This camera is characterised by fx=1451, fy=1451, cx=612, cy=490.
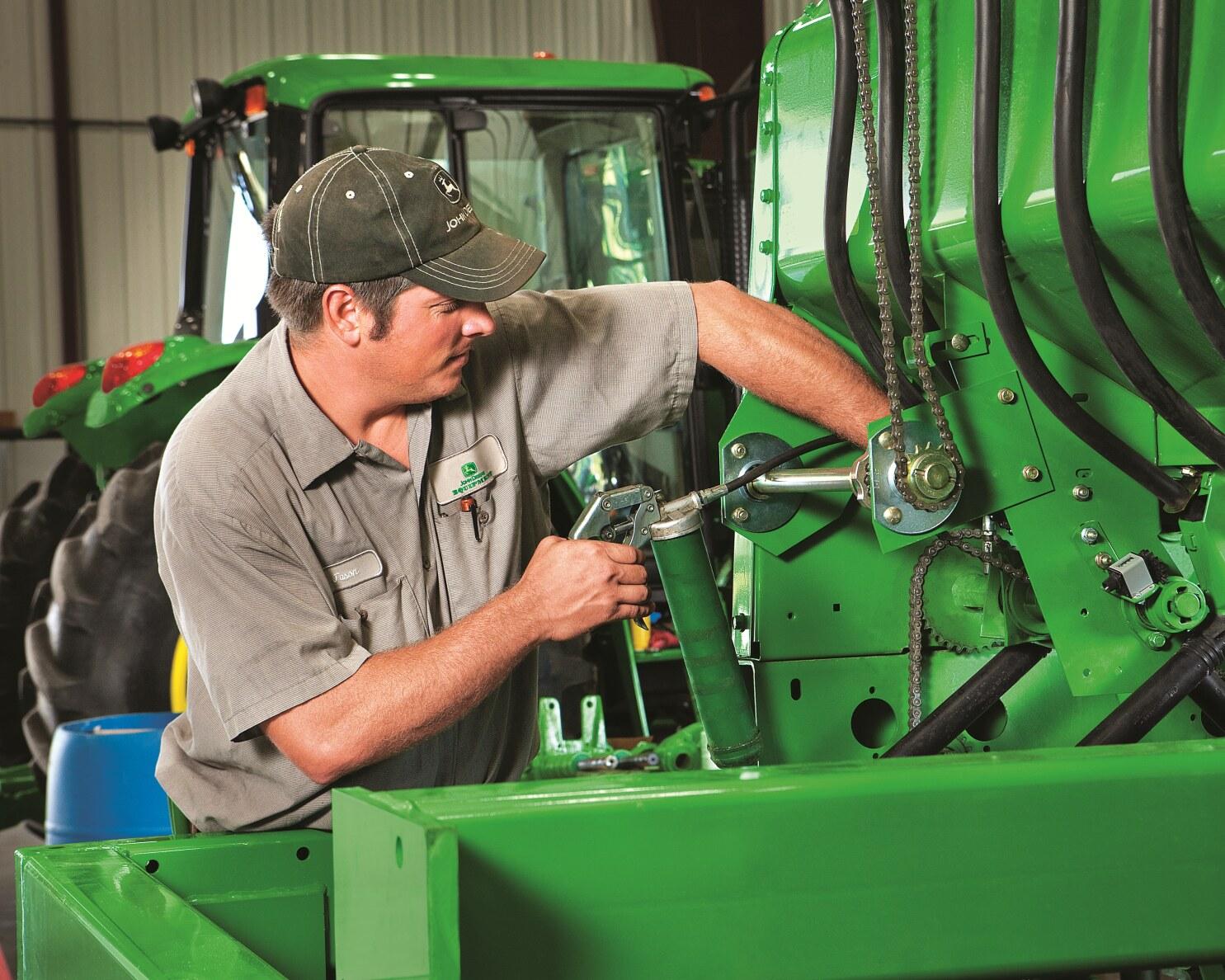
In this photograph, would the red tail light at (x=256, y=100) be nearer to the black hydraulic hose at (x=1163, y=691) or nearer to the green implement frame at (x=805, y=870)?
the black hydraulic hose at (x=1163, y=691)

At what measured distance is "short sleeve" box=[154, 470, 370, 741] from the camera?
5.37ft

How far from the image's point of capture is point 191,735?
1920 mm

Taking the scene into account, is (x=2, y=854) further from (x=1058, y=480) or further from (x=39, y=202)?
(x=39, y=202)

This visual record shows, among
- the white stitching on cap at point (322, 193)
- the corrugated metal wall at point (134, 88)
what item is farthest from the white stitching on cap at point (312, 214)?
the corrugated metal wall at point (134, 88)

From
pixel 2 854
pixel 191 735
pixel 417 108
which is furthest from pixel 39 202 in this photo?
pixel 191 735

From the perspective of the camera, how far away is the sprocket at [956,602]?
1874 millimetres

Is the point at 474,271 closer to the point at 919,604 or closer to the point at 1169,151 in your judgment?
the point at 919,604

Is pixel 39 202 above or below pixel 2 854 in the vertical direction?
above

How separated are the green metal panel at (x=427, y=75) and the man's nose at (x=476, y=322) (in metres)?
2.40

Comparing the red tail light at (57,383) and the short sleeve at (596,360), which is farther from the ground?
the short sleeve at (596,360)

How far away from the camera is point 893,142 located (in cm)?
161

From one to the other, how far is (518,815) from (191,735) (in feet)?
3.73

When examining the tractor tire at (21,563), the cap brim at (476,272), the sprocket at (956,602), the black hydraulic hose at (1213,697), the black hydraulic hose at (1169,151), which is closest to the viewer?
the black hydraulic hose at (1169,151)

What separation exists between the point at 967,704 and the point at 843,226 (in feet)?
1.93
